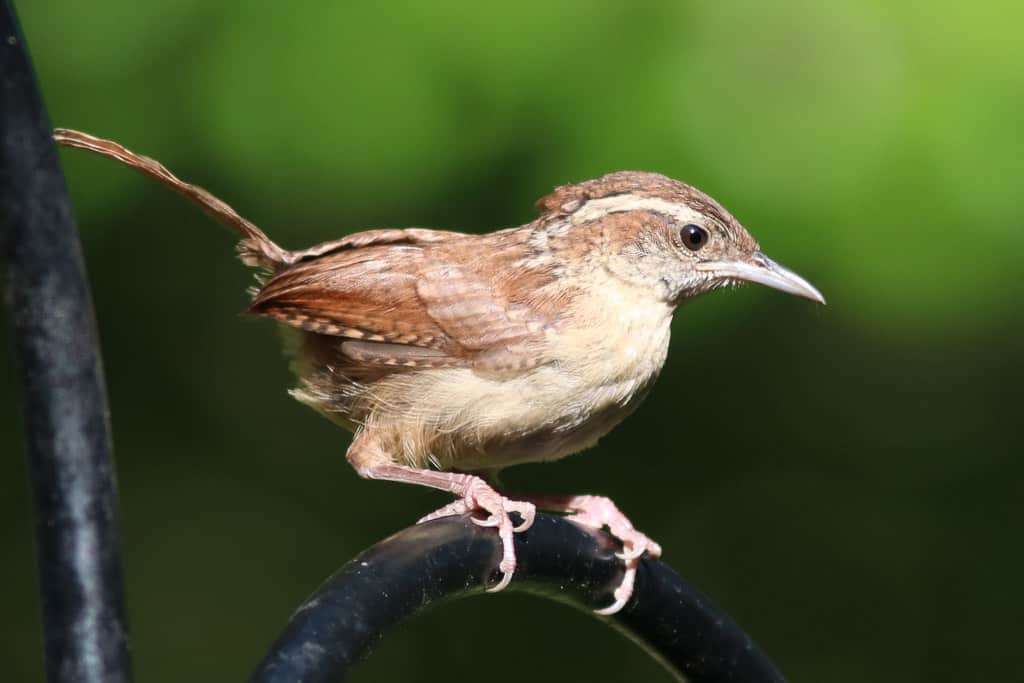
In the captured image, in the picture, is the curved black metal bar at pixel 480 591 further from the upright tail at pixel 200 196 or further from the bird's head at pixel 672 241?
the upright tail at pixel 200 196

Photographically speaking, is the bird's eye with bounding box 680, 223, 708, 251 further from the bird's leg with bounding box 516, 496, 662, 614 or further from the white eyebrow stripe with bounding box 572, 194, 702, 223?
the bird's leg with bounding box 516, 496, 662, 614

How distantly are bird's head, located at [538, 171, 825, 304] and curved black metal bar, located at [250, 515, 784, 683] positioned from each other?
803mm

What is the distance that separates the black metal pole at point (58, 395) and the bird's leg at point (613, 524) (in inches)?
46.6

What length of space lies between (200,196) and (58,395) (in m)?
1.82

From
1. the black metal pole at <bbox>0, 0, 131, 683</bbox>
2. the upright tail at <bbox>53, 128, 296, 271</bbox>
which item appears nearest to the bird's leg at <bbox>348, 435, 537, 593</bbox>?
the upright tail at <bbox>53, 128, 296, 271</bbox>

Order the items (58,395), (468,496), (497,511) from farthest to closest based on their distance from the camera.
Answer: (468,496)
(497,511)
(58,395)

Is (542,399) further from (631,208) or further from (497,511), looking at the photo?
(631,208)

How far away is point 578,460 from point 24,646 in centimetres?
220

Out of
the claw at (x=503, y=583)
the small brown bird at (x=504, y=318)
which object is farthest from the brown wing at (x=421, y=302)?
the claw at (x=503, y=583)

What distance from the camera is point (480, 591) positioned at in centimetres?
245

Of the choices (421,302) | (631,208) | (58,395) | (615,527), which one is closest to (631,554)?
(615,527)

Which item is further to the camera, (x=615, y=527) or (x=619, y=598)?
(x=615, y=527)

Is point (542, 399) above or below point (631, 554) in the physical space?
above

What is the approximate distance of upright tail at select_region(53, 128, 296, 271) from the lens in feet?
10.7
